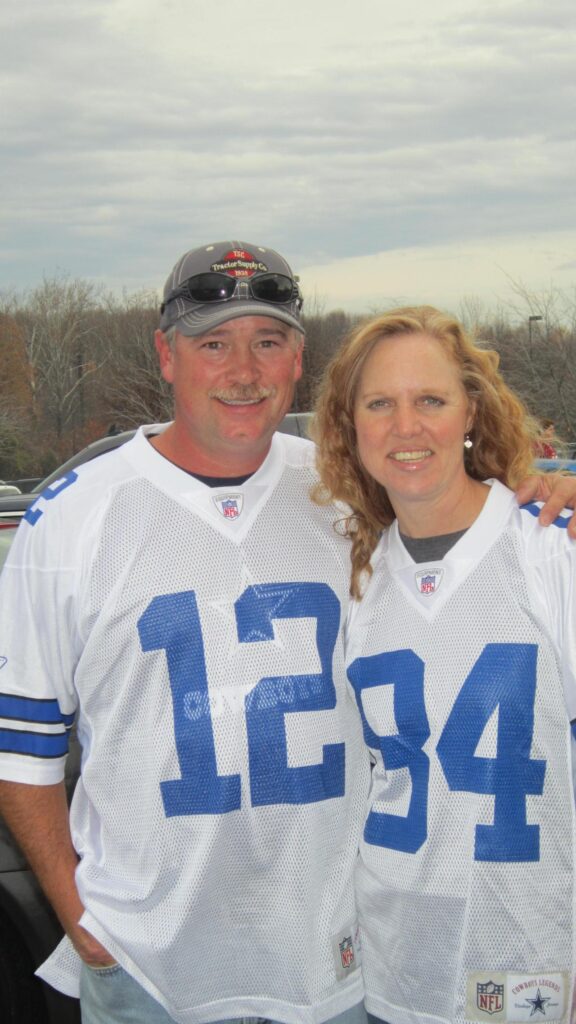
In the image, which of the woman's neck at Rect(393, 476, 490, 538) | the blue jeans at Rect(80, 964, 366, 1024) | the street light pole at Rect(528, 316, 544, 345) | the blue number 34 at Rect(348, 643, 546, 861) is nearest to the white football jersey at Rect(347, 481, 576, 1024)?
the blue number 34 at Rect(348, 643, 546, 861)

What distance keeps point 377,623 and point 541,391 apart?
1248 inches

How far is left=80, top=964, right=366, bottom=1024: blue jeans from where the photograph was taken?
2.22m

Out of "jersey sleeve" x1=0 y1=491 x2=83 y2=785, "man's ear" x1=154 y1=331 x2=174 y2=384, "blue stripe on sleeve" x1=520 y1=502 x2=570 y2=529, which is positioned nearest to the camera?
"blue stripe on sleeve" x1=520 y1=502 x2=570 y2=529

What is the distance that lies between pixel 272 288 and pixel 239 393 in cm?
30

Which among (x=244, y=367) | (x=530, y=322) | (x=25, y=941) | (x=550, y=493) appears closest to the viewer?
(x=550, y=493)

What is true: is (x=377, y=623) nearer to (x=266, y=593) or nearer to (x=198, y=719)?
(x=266, y=593)

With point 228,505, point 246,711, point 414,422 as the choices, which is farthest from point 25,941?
point 414,422

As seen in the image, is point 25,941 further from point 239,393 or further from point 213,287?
point 213,287

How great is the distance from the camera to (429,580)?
2254mm

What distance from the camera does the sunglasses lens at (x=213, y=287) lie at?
2.42m

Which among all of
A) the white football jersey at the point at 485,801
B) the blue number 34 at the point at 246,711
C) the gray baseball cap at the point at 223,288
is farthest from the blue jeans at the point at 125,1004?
the gray baseball cap at the point at 223,288

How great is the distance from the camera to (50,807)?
2.37 m

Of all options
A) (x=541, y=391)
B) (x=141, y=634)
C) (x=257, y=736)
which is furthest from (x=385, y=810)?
(x=541, y=391)

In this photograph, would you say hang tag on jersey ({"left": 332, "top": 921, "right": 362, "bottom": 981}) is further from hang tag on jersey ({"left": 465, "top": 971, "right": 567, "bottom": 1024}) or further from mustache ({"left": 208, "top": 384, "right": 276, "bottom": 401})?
mustache ({"left": 208, "top": 384, "right": 276, "bottom": 401})
